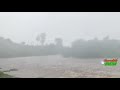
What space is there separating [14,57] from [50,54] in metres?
0.55

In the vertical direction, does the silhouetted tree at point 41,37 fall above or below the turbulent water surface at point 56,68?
above

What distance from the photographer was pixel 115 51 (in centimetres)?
657

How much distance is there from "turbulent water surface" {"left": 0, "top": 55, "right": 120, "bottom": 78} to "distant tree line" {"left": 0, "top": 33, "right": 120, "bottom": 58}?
0.08 metres

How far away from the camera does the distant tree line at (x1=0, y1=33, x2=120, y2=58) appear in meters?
6.58

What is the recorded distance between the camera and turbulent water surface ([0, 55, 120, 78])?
6.55 meters

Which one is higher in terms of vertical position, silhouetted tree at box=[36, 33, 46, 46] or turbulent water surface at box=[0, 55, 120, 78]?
silhouetted tree at box=[36, 33, 46, 46]

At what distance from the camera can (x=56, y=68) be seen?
258 inches

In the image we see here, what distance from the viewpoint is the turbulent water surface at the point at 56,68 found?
655cm

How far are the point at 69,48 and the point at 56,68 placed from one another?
1.18 feet

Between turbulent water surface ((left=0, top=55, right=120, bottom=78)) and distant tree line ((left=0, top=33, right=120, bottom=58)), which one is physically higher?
distant tree line ((left=0, top=33, right=120, bottom=58))

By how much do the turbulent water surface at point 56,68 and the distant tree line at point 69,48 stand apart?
0.08 meters

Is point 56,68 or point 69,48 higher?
point 69,48
